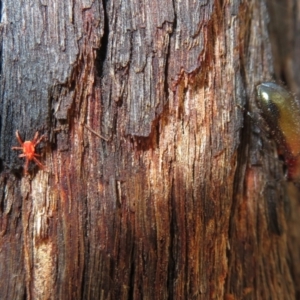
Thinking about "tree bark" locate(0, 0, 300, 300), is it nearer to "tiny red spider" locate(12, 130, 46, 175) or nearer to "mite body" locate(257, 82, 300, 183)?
"tiny red spider" locate(12, 130, 46, 175)

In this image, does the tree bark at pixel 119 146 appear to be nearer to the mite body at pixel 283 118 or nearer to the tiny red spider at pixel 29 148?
the tiny red spider at pixel 29 148

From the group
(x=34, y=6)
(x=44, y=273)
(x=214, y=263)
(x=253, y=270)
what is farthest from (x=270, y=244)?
(x=34, y=6)

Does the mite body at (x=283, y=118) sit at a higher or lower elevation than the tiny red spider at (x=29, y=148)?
higher

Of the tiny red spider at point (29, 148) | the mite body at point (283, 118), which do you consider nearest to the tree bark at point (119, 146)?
the tiny red spider at point (29, 148)

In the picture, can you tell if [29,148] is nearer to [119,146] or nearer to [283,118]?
[119,146]

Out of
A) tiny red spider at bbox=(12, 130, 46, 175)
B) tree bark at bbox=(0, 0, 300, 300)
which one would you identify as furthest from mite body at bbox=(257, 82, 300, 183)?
tiny red spider at bbox=(12, 130, 46, 175)

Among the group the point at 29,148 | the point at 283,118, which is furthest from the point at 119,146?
the point at 283,118

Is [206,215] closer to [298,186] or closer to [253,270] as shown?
[253,270]
